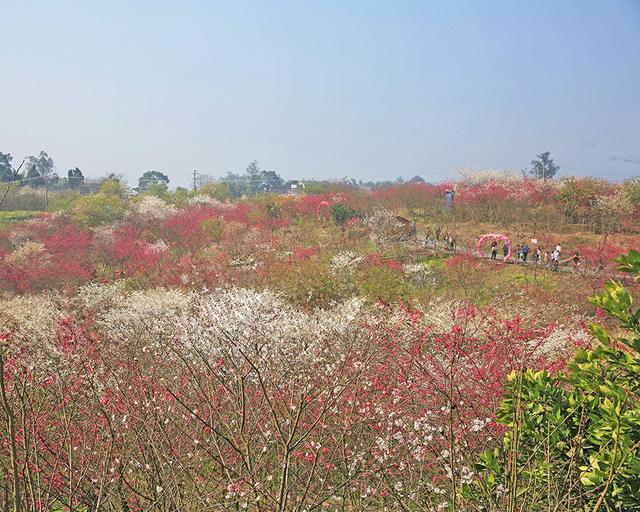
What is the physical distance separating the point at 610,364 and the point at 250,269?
→ 699 inches

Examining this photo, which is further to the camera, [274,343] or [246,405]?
[274,343]

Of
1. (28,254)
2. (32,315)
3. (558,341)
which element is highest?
(28,254)

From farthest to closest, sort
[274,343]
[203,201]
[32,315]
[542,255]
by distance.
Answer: [203,201]
[542,255]
[32,315]
[274,343]

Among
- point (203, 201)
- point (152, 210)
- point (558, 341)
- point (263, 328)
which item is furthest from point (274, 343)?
point (203, 201)

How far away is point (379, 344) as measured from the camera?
1005cm

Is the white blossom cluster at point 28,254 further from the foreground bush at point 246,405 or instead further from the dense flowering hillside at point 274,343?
the foreground bush at point 246,405

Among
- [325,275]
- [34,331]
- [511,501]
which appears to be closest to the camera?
[511,501]

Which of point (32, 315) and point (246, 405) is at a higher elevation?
point (246, 405)

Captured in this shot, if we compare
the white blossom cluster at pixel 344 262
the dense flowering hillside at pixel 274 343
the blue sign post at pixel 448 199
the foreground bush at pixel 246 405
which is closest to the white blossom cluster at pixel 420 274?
the dense flowering hillside at pixel 274 343

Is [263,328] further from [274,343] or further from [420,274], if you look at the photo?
[420,274]

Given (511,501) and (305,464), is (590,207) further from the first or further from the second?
(511,501)

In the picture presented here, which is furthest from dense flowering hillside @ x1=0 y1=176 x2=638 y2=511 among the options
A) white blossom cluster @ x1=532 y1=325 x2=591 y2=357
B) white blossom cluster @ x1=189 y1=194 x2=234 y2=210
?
white blossom cluster @ x1=189 y1=194 x2=234 y2=210

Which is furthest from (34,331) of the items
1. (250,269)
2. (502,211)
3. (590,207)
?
(590,207)

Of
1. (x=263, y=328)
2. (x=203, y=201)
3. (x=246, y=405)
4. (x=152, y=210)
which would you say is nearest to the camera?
(x=246, y=405)
